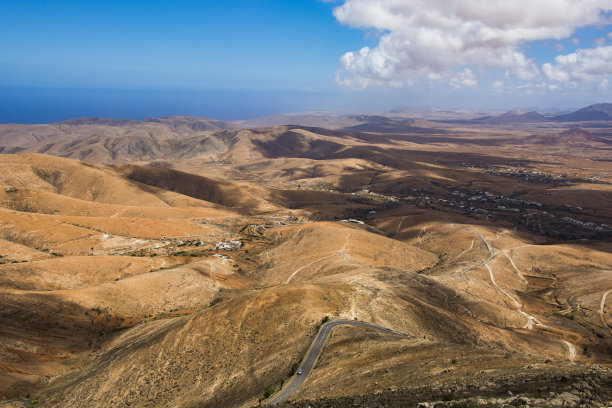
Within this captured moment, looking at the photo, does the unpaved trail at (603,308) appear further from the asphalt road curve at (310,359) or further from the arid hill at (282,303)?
the asphalt road curve at (310,359)

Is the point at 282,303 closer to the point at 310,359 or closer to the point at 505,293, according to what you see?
the point at 310,359

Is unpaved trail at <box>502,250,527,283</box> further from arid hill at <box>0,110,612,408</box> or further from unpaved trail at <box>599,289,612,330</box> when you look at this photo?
unpaved trail at <box>599,289,612,330</box>

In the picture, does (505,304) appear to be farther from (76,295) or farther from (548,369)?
(76,295)

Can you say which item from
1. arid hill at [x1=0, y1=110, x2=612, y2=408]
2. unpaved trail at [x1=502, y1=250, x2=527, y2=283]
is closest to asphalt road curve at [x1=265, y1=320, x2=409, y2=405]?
arid hill at [x1=0, y1=110, x2=612, y2=408]

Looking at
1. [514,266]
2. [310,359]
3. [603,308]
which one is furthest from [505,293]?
[310,359]

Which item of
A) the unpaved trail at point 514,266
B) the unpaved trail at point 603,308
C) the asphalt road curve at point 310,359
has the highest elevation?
the asphalt road curve at point 310,359

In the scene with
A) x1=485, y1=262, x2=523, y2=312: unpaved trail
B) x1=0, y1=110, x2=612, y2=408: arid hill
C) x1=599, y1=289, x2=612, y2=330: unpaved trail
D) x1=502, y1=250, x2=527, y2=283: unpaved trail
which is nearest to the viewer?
x1=0, y1=110, x2=612, y2=408: arid hill

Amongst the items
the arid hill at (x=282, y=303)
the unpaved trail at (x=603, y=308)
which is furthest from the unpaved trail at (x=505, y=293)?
the unpaved trail at (x=603, y=308)

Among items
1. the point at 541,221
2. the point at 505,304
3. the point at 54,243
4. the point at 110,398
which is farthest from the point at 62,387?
the point at 541,221

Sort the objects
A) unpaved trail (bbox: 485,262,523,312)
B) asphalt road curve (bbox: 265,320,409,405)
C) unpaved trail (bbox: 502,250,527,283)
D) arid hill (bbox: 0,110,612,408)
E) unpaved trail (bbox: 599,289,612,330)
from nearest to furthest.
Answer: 1. asphalt road curve (bbox: 265,320,409,405)
2. arid hill (bbox: 0,110,612,408)
3. unpaved trail (bbox: 599,289,612,330)
4. unpaved trail (bbox: 485,262,523,312)
5. unpaved trail (bbox: 502,250,527,283)
